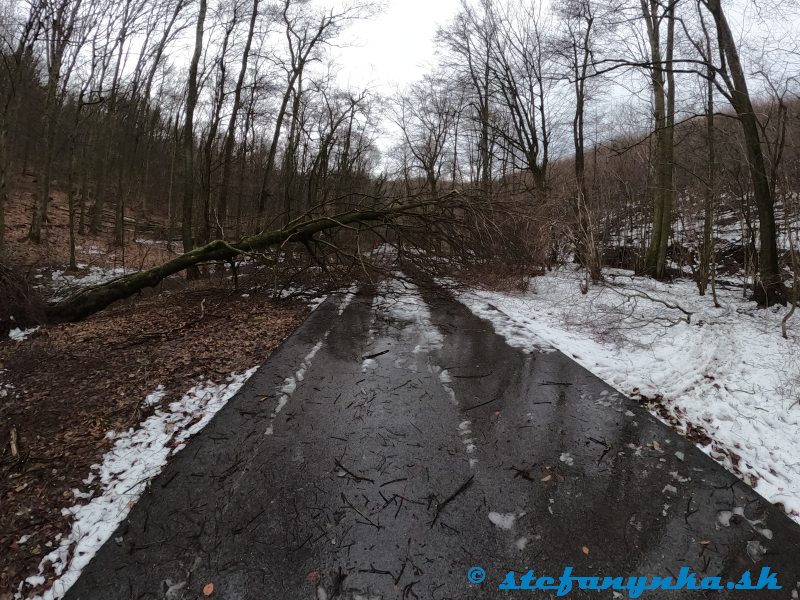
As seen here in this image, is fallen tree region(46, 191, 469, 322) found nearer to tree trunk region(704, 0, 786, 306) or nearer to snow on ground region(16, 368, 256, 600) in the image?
snow on ground region(16, 368, 256, 600)

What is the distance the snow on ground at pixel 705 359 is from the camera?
11.0 ft

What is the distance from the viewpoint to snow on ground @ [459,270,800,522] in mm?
3350

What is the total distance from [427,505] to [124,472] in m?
2.48

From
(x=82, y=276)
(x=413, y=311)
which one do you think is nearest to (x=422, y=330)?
(x=413, y=311)

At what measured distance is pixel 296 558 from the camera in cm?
238

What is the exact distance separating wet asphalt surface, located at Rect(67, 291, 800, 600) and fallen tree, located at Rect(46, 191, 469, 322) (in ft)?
16.1

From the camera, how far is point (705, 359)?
520cm

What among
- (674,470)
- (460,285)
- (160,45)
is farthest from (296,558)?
(160,45)

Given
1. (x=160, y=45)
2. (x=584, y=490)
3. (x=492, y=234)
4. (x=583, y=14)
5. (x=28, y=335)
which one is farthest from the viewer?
(x=160, y=45)

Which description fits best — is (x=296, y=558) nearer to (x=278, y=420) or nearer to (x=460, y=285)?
(x=278, y=420)

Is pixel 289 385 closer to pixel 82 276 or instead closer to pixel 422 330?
pixel 422 330

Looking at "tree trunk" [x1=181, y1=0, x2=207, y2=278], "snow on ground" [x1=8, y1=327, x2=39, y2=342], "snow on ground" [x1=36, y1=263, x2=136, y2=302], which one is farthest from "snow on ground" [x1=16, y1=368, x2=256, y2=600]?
"tree trunk" [x1=181, y1=0, x2=207, y2=278]

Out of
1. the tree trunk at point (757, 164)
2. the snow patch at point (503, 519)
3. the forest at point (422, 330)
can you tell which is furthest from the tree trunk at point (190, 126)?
the tree trunk at point (757, 164)

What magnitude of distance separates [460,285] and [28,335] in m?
9.09
